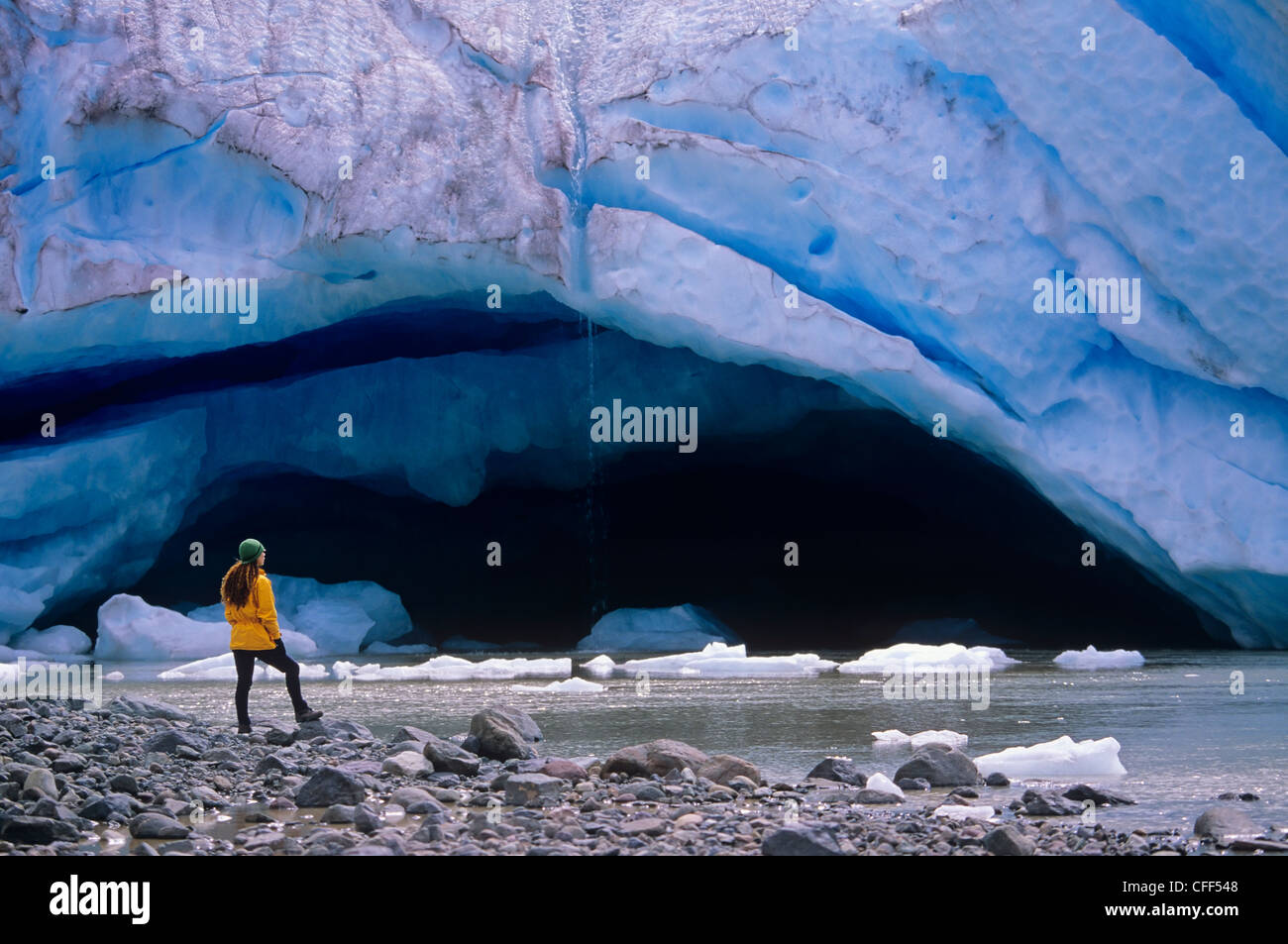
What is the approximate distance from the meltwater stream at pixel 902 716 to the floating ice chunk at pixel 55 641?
79.7 inches

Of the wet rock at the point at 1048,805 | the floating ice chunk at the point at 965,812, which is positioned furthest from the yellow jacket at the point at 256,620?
the wet rock at the point at 1048,805

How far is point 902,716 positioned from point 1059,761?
5.21ft

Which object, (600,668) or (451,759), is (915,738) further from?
(600,668)

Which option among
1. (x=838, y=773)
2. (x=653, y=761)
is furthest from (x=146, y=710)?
(x=838, y=773)

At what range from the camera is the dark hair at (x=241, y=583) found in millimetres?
4715

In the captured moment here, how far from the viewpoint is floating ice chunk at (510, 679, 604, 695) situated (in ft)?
23.0

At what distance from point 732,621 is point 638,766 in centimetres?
1007

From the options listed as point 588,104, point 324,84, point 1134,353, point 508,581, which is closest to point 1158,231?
point 1134,353

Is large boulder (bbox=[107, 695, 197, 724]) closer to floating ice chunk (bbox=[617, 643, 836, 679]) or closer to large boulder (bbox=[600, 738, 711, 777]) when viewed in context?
large boulder (bbox=[600, 738, 711, 777])

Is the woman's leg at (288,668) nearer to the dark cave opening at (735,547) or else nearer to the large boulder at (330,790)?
the large boulder at (330,790)

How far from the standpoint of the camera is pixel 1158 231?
27.7 ft

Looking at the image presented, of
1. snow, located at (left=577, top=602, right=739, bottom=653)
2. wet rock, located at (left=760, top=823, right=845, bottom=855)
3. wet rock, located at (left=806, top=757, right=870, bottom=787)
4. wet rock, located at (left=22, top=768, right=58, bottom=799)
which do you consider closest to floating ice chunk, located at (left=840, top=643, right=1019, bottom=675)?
snow, located at (left=577, top=602, right=739, bottom=653)

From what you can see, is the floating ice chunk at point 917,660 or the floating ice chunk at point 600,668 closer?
the floating ice chunk at point 917,660

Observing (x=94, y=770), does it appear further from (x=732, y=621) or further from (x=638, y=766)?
(x=732, y=621)
